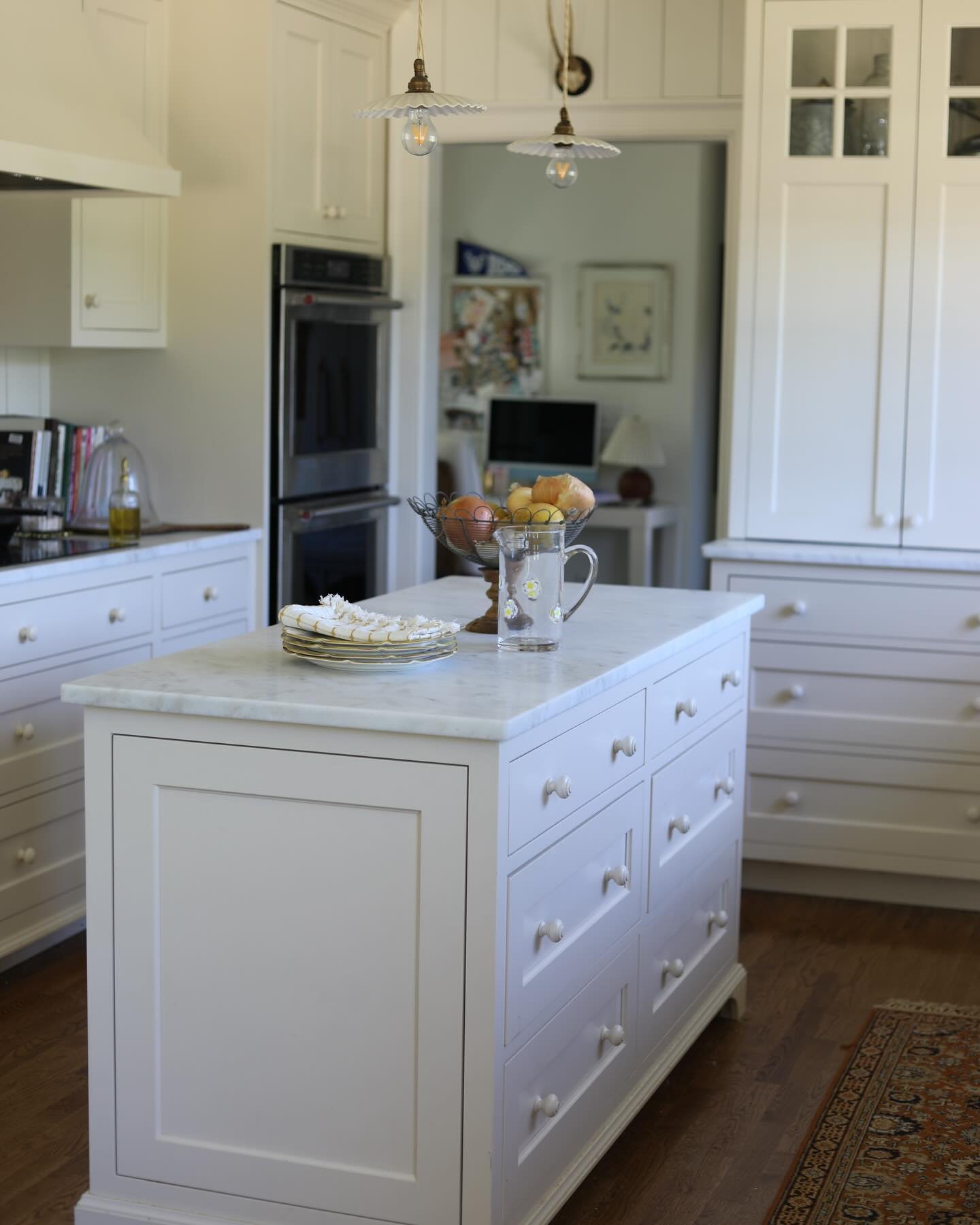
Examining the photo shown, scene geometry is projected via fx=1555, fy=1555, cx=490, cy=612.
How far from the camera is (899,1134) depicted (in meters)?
2.73

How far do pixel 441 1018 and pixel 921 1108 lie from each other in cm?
123

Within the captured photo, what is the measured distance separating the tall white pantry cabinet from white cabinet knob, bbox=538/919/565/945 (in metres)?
1.91

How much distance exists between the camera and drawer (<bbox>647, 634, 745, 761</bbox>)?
263cm

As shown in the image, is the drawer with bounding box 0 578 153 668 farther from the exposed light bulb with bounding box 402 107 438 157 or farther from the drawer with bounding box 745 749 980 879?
the drawer with bounding box 745 749 980 879

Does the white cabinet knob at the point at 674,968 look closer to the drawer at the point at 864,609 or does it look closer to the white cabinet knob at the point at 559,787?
the white cabinet knob at the point at 559,787

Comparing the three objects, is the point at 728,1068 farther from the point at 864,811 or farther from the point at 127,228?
the point at 127,228

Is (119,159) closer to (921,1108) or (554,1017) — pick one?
(554,1017)

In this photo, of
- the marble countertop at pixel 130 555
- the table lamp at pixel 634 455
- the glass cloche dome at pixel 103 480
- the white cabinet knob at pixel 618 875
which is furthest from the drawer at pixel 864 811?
the table lamp at pixel 634 455

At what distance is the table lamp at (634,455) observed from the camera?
6840 mm

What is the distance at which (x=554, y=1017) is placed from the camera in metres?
2.24

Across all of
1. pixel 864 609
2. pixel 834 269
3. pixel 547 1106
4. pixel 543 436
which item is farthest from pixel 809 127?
pixel 543 436

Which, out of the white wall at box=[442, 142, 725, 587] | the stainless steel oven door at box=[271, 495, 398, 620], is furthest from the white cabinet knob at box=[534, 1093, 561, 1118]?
the white wall at box=[442, 142, 725, 587]

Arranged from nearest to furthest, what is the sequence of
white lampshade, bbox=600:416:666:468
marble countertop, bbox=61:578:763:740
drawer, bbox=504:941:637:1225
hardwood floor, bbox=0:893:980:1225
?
marble countertop, bbox=61:578:763:740 → drawer, bbox=504:941:637:1225 → hardwood floor, bbox=0:893:980:1225 → white lampshade, bbox=600:416:666:468

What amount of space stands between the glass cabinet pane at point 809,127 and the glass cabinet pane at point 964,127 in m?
0.29
